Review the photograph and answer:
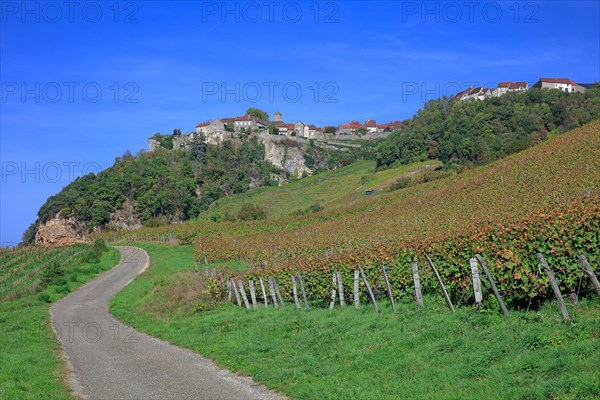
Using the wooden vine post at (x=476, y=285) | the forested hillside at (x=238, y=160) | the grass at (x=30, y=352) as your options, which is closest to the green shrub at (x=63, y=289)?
the grass at (x=30, y=352)

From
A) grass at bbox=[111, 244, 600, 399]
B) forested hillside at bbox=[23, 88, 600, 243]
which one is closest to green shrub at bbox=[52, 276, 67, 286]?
grass at bbox=[111, 244, 600, 399]

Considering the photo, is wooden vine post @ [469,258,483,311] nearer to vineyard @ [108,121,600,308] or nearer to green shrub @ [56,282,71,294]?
vineyard @ [108,121,600,308]

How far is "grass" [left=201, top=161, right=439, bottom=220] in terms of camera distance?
4668 inches

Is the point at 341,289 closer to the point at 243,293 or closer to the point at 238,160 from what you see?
the point at 243,293

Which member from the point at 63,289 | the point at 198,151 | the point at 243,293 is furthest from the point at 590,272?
the point at 198,151

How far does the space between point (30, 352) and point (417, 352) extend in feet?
36.9

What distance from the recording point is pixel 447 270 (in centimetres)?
1538

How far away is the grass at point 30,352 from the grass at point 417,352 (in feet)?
11.9

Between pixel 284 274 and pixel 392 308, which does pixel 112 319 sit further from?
pixel 392 308

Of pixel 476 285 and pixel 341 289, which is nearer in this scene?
pixel 476 285

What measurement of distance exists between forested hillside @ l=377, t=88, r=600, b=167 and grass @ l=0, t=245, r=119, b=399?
89.8 meters

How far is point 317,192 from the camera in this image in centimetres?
14150

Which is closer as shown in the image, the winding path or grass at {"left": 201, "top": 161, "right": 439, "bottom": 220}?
the winding path

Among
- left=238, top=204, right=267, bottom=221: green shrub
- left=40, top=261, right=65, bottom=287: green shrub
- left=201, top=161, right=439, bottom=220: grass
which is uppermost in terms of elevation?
left=201, top=161, right=439, bottom=220: grass
